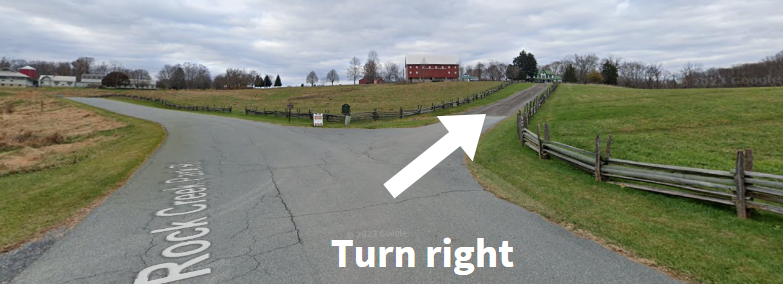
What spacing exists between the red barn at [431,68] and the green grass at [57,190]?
10755 centimetres

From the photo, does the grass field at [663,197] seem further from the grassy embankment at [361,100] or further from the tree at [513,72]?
the tree at [513,72]

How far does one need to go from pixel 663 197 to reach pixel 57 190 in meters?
14.8

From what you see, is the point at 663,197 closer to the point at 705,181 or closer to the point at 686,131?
the point at 705,181

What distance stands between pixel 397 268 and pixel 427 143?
12.1 meters

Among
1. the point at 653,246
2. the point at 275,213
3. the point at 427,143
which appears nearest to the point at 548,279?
the point at 653,246

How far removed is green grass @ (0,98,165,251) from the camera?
20.3 ft

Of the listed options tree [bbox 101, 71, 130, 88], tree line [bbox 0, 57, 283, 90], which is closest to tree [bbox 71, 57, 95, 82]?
tree line [bbox 0, 57, 283, 90]

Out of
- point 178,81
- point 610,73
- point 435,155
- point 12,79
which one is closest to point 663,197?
point 435,155

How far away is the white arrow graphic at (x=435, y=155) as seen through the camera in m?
9.12

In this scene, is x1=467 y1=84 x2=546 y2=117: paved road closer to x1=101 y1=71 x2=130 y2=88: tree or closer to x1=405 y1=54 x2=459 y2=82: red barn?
x1=405 y1=54 x2=459 y2=82: red barn

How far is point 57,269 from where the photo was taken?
176 inches

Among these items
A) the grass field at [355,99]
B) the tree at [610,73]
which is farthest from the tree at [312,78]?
the tree at [610,73]

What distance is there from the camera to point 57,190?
8.67 metres

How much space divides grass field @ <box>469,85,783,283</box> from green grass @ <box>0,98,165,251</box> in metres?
9.05
